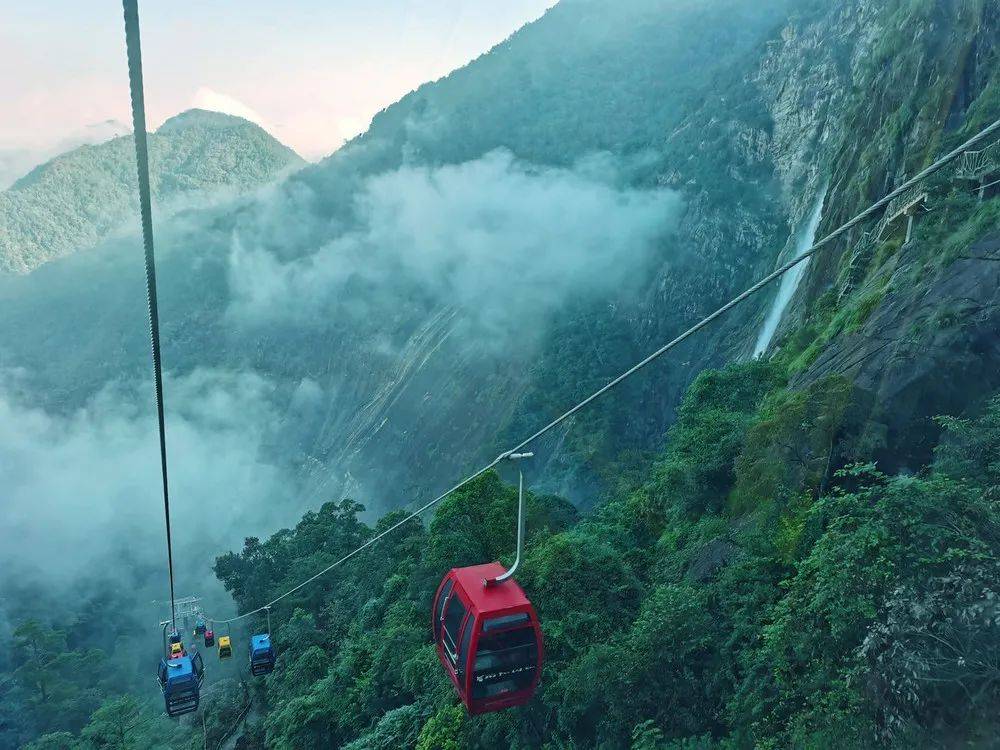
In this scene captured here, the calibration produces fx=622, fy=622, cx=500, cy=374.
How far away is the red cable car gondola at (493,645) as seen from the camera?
9109mm

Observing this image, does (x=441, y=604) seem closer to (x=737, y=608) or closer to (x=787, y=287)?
(x=737, y=608)

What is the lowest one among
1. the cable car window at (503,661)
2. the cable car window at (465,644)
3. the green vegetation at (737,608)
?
the green vegetation at (737,608)

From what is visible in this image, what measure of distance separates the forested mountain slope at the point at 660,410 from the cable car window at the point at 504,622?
289 centimetres

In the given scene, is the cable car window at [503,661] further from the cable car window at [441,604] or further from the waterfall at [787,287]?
the waterfall at [787,287]

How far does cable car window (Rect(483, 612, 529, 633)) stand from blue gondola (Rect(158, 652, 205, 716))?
487 inches

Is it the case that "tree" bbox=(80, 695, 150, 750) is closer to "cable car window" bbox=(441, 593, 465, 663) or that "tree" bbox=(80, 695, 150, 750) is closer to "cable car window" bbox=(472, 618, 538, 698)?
"cable car window" bbox=(441, 593, 465, 663)

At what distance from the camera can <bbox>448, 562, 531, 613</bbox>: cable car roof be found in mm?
9164

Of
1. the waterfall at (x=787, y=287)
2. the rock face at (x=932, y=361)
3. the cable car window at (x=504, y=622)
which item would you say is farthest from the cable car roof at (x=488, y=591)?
the waterfall at (x=787, y=287)

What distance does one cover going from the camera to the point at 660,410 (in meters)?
62.2

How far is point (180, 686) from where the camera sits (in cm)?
1688

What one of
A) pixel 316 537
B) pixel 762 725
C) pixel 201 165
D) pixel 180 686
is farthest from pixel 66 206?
pixel 762 725

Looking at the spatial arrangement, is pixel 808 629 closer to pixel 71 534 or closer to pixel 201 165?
pixel 71 534

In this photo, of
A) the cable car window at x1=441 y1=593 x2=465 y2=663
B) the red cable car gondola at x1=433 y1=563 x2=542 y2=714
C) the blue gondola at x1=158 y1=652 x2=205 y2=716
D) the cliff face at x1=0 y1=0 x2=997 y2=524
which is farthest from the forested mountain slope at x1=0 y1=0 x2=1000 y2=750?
the blue gondola at x1=158 y1=652 x2=205 y2=716

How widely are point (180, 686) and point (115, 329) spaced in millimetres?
142337
